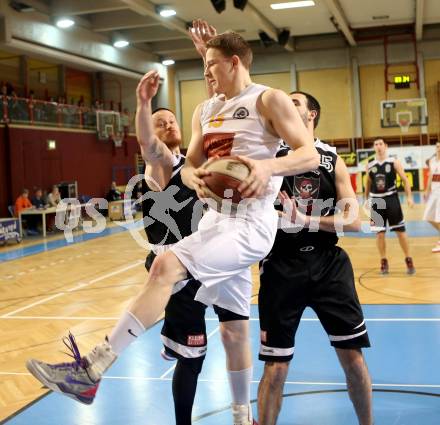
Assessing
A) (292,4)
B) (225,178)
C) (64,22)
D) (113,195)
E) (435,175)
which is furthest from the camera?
(113,195)

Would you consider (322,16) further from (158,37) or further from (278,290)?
(278,290)

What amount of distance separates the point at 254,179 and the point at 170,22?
65.9 feet

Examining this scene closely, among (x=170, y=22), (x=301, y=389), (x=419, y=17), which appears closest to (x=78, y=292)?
(x=301, y=389)

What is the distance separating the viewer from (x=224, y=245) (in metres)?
3.03

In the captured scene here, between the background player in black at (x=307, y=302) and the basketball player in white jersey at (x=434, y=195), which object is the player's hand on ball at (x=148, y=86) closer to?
the background player in black at (x=307, y=302)

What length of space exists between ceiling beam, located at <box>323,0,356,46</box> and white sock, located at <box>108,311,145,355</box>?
19184mm

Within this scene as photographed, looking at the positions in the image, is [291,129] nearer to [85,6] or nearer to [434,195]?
[434,195]

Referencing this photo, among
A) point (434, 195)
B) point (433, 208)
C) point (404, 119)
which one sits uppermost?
point (404, 119)

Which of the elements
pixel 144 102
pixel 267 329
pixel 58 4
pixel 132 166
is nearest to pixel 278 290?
pixel 267 329

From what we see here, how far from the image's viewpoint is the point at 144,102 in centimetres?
336

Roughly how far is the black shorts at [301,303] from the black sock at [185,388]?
0.43 m

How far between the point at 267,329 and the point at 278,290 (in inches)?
9.4

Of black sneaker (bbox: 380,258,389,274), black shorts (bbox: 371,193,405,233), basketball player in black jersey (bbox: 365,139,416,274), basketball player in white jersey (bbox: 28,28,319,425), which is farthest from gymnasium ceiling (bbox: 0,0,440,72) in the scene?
basketball player in white jersey (bbox: 28,28,319,425)

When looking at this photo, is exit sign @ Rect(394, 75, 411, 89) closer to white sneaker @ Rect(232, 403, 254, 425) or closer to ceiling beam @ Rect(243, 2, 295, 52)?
Result: ceiling beam @ Rect(243, 2, 295, 52)
